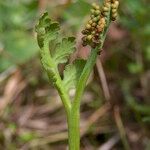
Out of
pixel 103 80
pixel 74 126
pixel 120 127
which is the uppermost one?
pixel 103 80

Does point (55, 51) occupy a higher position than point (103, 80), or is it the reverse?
point (103, 80)

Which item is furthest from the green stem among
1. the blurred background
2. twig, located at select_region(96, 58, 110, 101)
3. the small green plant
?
twig, located at select_region(96, 58, 110, 101)

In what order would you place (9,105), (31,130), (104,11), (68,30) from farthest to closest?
(68,30), (9,105), (31,130), (104,11)

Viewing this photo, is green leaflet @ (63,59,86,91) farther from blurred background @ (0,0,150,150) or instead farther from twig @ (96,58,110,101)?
twig @ (96,58,110,101)

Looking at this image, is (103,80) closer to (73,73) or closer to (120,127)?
(120,127)

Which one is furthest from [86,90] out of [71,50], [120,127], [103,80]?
[71,50]

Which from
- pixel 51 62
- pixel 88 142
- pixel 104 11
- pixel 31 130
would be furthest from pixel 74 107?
pixel 31 130

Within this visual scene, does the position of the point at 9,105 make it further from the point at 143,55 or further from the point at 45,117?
the point at 143,55
